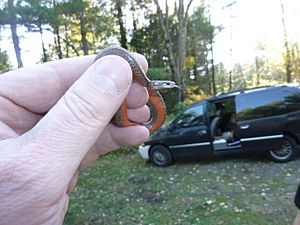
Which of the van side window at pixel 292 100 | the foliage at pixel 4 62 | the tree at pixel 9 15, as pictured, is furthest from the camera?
the foliage at pixel 4 62

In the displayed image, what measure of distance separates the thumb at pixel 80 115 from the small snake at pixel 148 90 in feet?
0.52

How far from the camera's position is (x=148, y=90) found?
1.80 m

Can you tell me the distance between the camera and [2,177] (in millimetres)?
1062

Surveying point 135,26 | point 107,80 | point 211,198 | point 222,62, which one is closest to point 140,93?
point 107,80

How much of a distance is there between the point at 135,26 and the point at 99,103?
20.1 metres

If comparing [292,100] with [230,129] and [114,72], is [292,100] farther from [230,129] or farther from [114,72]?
[114,72]

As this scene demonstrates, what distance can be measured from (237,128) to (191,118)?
976 millimetres

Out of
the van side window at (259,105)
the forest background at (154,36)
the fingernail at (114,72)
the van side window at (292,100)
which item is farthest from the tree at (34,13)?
the fingernail at (114,72)

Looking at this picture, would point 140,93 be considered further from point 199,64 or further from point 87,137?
point 199,64

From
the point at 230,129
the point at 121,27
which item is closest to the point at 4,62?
the point at 121,27

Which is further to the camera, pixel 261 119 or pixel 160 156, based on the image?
pixel 160 156

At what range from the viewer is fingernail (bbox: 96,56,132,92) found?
51.8 inches

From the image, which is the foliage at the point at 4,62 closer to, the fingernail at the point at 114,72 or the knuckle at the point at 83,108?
the fingernail at the point at 114,72

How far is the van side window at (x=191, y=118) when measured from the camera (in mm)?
7234
